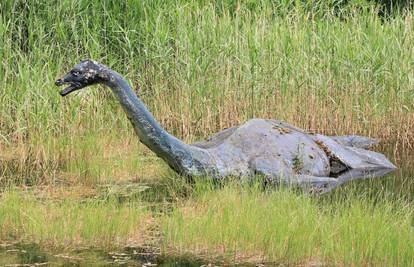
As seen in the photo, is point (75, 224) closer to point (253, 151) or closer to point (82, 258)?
point (82, 258)

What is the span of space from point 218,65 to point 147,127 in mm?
2343

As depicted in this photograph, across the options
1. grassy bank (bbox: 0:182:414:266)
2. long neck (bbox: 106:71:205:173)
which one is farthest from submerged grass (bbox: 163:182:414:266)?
long neck (bbox: 106:71:205:173)

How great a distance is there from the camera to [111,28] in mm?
8883

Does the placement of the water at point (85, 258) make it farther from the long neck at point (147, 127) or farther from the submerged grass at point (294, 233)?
the long neck at point (147, 127)

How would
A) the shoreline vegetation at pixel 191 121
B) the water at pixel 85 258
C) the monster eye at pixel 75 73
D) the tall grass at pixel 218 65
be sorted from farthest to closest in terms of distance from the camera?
the tall grass at pixel 218 65, the monster eye at pixel 75 73, the shoreline vegetation at pixel 191 121, the water at pixel 85 258

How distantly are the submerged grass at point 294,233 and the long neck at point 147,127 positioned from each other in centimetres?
79

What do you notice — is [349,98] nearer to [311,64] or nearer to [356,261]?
[311,64]

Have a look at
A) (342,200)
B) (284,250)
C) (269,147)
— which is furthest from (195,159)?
(284,250)

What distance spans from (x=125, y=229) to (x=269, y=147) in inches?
72.4

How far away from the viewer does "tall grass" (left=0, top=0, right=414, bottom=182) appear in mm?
8266

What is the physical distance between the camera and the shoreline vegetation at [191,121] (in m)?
5.14

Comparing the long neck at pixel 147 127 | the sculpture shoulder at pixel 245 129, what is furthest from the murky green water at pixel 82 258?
the sculpture shoulder at pixel 245 129

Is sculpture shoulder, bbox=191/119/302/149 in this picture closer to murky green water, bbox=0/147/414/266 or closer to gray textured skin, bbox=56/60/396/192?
gray textured skin, bbox=56/60/396/192

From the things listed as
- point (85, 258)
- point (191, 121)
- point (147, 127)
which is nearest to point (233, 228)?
point (85, 258)
